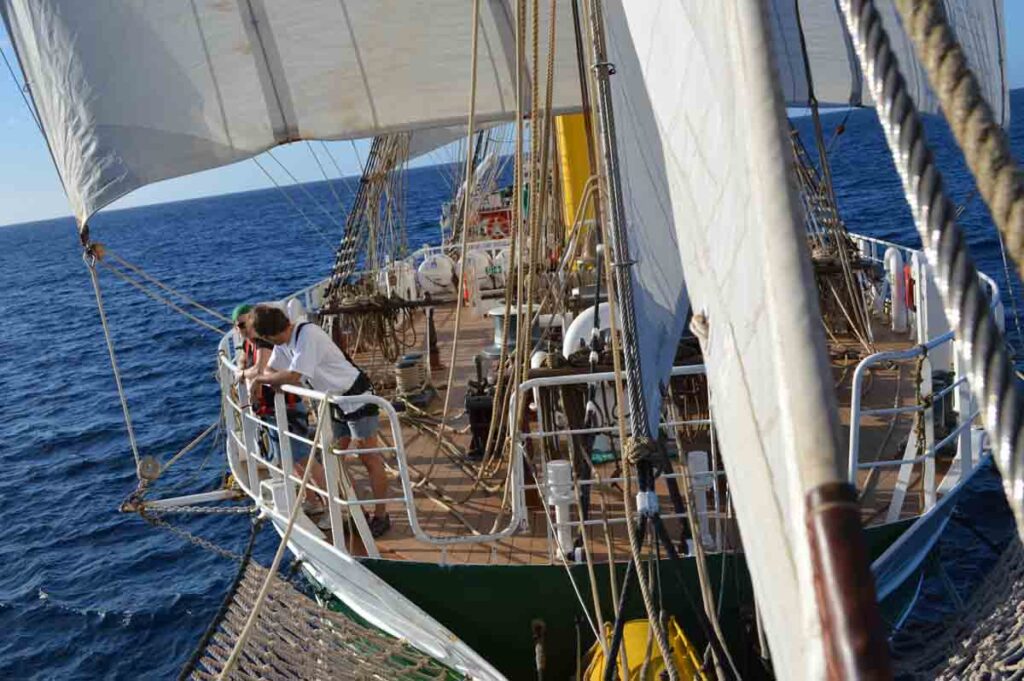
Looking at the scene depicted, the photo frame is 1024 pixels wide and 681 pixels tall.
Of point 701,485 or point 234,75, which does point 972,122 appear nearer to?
point 701,485

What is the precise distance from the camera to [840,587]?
1145mm

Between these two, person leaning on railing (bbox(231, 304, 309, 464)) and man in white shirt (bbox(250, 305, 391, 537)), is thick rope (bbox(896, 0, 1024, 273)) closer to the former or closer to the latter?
man in white shirt (bbox(250, 305, 391, 537))

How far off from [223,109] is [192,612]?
6.10m

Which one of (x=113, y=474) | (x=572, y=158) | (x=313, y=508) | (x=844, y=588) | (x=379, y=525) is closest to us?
(x=844, y=588)

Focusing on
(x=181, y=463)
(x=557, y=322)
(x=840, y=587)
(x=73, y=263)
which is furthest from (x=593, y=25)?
(x=73, y=263)

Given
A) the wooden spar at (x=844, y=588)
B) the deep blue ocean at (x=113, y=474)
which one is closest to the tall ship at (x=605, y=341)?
the wooden spar at (x=844, y=588)

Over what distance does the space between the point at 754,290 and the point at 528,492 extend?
17.8 ft

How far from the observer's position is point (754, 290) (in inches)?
59.1

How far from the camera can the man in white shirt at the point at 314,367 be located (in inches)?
236

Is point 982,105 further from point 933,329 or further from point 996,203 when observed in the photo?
point 933,329

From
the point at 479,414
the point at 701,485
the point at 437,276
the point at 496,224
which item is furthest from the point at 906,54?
the point at 496,224

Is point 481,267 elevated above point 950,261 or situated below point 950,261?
below

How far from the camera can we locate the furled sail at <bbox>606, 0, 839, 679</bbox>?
126 centimetres

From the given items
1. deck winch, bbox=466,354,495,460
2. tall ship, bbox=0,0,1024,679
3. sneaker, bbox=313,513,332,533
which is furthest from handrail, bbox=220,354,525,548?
deck winch, bbox=466,354,495,460
